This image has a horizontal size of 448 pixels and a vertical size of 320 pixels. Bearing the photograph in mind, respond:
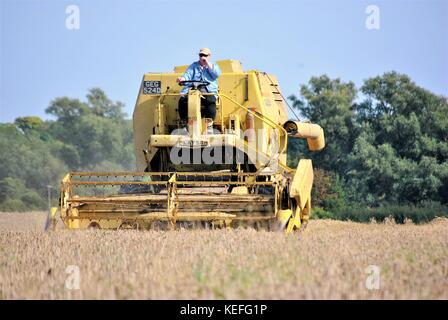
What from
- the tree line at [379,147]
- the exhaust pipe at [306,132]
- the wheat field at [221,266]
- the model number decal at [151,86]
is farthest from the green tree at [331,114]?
the wheat field at [221,266]

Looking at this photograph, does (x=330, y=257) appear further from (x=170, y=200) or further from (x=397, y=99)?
(x=397, y=99)

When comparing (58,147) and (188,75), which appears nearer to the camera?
(188,75)

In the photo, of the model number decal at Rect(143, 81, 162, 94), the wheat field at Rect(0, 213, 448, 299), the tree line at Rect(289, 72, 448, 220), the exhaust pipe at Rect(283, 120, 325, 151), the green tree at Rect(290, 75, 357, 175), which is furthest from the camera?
the green tree at Rect(290, 75, 357, 175)

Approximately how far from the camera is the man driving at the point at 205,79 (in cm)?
1350

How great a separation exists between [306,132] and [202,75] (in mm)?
2590

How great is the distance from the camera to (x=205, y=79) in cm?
1359

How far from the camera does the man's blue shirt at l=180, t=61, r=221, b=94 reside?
13.6 metres

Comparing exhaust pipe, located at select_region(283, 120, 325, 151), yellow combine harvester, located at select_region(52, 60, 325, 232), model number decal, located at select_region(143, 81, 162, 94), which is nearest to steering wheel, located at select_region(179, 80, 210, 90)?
yellow combine harvester, located at select_region(52, 60, 325, 232)

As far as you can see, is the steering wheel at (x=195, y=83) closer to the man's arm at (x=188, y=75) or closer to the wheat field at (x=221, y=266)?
the man's arm at (x=188, y=75)

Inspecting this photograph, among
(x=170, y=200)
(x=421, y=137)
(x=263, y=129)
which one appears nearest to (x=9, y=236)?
(x=170, y=200)

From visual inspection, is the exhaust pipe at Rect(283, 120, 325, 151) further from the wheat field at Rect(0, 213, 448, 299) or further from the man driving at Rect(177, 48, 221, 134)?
the wheat field at Rect(0, 213, 448, 299)

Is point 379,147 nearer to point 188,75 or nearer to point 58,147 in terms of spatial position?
point 188,75

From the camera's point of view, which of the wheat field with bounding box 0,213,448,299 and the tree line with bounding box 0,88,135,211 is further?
the tree line with bounding box 0,88,135,211

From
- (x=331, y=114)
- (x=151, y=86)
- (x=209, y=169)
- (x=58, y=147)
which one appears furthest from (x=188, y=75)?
(x=58, y=147)
